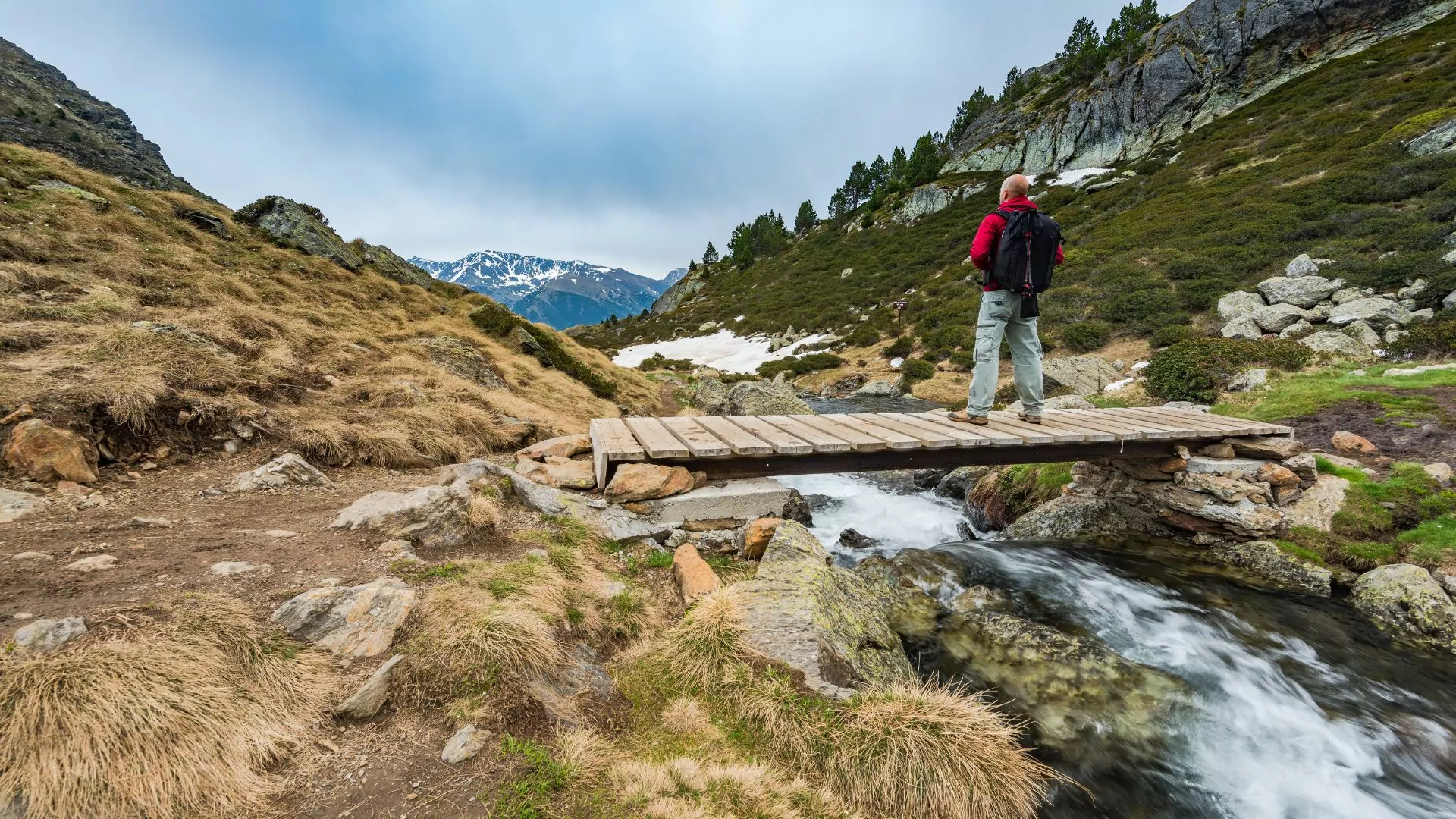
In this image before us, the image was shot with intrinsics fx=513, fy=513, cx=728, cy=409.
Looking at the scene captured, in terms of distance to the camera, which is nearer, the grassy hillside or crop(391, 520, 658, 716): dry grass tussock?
crop(391, 520, 658, 716): dry grass tussock

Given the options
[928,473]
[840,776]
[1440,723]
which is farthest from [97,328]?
[1440,723]

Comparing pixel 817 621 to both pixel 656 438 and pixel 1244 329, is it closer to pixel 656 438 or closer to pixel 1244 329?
pixel 656 438

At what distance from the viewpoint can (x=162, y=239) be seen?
37.9ft

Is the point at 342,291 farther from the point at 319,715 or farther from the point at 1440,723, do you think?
the point at 1440,723

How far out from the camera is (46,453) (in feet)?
14.7

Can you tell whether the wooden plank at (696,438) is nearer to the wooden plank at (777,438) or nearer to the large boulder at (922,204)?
the wooden plank at (777,438)

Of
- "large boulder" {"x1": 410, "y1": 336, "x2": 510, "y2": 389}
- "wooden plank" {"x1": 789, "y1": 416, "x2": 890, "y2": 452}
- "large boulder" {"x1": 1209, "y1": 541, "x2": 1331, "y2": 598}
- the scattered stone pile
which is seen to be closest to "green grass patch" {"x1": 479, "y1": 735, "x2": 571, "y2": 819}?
"wooden plank" {"x1": 789, "y1": 416, "x2": 890, "y2": 452}

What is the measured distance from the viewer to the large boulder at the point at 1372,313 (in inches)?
539

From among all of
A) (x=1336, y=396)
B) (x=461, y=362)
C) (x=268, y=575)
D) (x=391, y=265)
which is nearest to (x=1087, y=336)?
(x=1336, y=396)

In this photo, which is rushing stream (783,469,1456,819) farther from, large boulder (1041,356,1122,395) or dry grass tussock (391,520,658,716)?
large boulder (1041,356,1122,395)

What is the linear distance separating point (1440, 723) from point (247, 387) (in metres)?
12.7

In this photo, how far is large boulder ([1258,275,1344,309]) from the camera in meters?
16.2

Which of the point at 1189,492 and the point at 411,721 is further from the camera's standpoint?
the point at 1189,492

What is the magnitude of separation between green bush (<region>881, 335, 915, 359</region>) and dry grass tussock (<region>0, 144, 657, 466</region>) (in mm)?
20378
